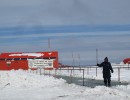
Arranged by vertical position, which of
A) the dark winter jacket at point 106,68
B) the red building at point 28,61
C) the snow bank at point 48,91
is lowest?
the snow bank at point 48,91

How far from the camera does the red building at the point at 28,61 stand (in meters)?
64.8

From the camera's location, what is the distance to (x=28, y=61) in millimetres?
67188

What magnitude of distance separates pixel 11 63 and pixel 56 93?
4561cm

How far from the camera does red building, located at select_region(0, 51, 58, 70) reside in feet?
213

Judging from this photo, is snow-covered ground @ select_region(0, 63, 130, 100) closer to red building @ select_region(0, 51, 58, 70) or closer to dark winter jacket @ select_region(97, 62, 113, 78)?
dark winter jacket @ select_region(97, 62, 113, 78)

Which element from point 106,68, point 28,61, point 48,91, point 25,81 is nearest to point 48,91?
point 48,91

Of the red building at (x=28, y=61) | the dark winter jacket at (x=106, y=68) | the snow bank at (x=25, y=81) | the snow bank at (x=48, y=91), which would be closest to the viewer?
the snow bank at (x=48, y=91)

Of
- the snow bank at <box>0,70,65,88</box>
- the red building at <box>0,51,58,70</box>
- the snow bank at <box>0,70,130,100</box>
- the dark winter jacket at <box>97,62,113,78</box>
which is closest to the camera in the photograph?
the snow bank at <box>0,70,130,100</box>

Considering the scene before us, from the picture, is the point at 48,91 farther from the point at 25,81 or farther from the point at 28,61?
the point at 28,61

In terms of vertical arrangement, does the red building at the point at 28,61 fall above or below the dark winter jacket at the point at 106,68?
above

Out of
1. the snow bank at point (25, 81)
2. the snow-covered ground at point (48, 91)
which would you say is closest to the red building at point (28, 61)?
the snow-covered ground at point (48, 91)

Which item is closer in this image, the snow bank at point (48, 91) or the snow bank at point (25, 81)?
the snow bank at point (48, 91)

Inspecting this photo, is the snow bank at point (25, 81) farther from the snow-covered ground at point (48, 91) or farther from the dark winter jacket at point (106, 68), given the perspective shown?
the dark winter jacket at point (106, 68)

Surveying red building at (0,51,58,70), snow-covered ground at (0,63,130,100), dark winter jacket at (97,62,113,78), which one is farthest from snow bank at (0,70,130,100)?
red building at (0,51,58,70)
